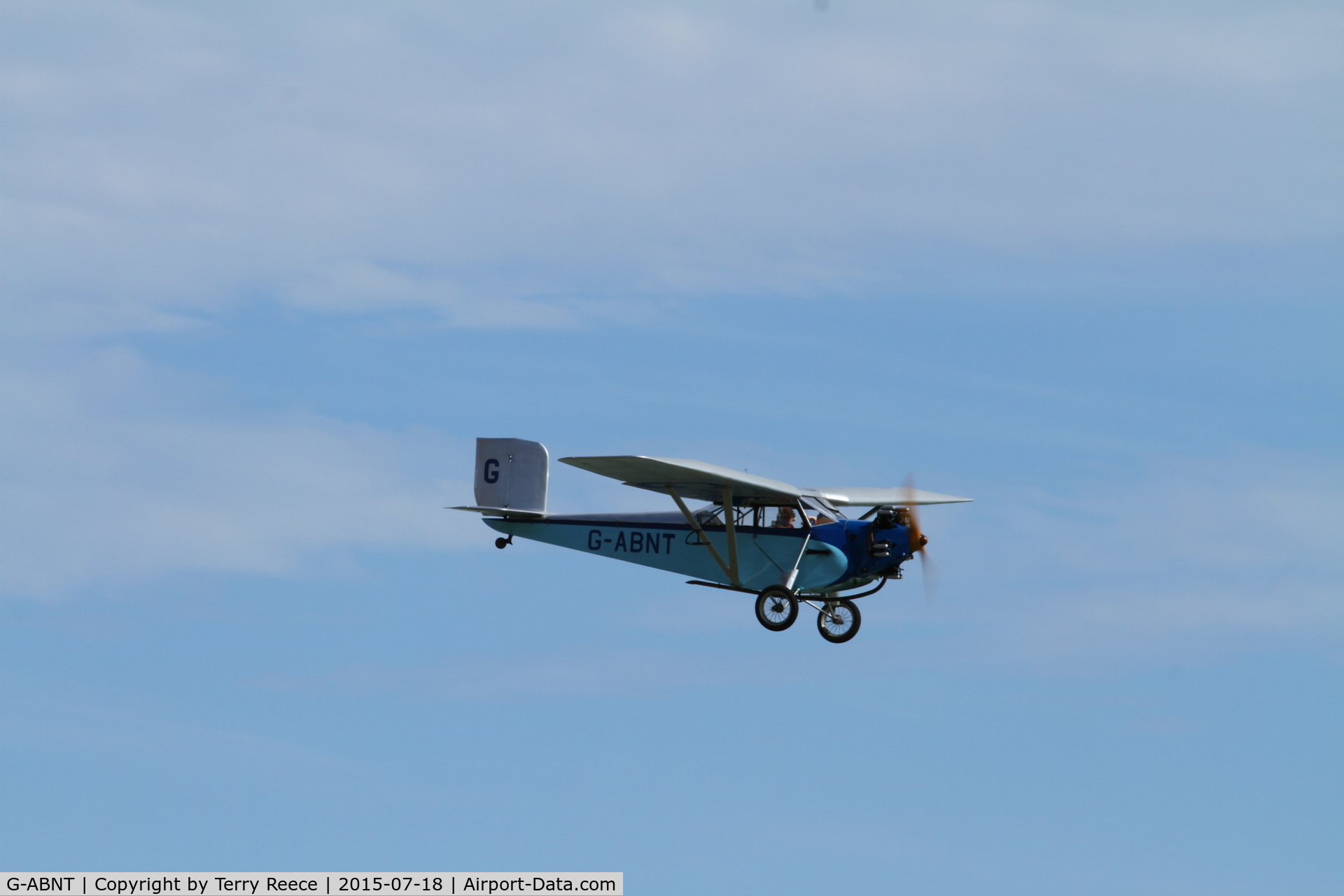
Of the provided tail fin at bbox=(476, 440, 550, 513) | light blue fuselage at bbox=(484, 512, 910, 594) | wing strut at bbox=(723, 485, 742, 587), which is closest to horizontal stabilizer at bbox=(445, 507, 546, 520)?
tail fin at bbox=(476, 440, 550, 513)

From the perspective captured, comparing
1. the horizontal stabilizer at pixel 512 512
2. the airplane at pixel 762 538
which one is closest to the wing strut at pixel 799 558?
the airplane at pixel 762 538

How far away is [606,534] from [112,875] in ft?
40.6

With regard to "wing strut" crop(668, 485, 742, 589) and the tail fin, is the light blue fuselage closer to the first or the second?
"wing strut" crop(668, 485, 742, 589)

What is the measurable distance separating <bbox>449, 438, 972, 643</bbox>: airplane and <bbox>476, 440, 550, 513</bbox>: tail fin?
6.95 ft

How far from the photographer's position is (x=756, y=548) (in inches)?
1400

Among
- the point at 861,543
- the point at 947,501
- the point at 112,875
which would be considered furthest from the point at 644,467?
the point at 112,875

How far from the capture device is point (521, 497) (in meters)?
38.9

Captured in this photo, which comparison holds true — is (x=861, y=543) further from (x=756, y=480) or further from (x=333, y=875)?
(x=333, y=875)

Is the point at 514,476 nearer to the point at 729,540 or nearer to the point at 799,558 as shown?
the point at 729,540

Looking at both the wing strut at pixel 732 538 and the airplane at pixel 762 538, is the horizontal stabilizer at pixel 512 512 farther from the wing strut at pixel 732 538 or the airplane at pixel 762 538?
the wing strut at pixel 732 538

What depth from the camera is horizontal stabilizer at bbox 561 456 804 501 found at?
111 feet

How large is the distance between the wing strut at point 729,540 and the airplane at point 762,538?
0.02 metres

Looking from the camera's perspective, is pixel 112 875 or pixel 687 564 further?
pixel 687 564

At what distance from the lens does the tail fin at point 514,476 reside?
128 ft
